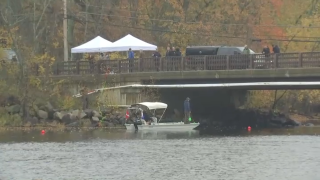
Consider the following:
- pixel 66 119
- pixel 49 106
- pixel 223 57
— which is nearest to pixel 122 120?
pixel 66 119

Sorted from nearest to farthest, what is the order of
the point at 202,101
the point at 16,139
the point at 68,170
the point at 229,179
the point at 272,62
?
the point at 229,179, the point at 68,170, the point at 16,139, the point at 272,62, the point at 202,101

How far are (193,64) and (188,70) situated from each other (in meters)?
0.52

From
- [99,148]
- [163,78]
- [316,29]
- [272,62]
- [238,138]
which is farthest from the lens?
[316,29]

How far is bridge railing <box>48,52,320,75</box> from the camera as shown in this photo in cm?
5194

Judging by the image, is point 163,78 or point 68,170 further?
point 163,78

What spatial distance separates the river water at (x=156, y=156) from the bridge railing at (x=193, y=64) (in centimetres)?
533

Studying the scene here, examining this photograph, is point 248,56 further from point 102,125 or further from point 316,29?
point 316,29

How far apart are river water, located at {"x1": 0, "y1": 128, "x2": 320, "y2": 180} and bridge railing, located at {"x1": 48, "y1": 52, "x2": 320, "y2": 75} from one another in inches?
210

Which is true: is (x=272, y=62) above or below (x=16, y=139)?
above

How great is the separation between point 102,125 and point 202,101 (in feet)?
37.5

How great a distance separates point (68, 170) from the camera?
1232 inches

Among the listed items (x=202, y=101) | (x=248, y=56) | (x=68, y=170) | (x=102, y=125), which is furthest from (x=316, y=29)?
(x=68, y=170)

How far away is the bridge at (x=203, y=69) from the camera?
5178 centimetres

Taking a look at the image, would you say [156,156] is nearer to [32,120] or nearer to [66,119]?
[66,119]
